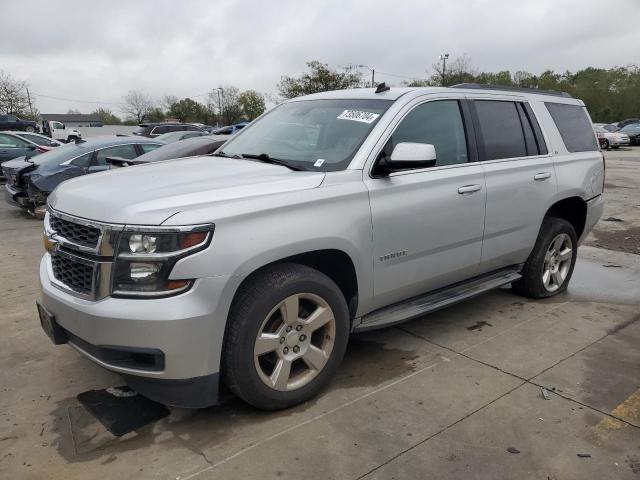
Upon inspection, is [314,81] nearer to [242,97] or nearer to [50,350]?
[242,97]

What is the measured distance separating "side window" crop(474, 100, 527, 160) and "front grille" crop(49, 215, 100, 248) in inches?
114

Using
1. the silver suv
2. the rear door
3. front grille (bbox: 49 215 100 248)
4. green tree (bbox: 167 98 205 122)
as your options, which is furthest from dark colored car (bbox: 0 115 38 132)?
green tree (bbox: 167 98 205 122)

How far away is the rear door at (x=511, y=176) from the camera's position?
13.6 feet

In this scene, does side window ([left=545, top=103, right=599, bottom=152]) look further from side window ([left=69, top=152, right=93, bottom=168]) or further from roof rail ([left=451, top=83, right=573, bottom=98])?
side window ([left=69, top=152, right=93, bottom=168])

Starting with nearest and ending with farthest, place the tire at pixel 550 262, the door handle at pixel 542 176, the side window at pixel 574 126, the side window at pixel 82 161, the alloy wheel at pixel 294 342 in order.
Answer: the alloy wheel at pixel 294 342, the door handle at pixel 542 176, the tire at pixel 550 262, the side window at pixel 574 126, the side window at pixel 82 161

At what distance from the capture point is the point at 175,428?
9.87ft

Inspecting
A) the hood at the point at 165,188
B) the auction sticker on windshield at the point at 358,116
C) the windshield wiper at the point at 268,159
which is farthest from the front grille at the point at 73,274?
the auction sticker on windshield at the point at 358,116

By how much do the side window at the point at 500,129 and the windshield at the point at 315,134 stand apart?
996 millimetres

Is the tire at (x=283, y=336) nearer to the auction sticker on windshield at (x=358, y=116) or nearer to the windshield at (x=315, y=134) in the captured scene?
the windshield at (x=315, y=134)

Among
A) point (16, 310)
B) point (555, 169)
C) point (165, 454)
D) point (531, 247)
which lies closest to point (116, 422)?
point (165, 454)

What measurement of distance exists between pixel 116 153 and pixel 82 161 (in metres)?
0.59

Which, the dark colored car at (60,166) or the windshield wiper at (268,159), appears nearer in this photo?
the windshield wiper at (268,159)

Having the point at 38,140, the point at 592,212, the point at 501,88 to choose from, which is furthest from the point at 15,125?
the point at 592,212

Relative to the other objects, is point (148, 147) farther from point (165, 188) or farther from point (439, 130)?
point (165, 188)
